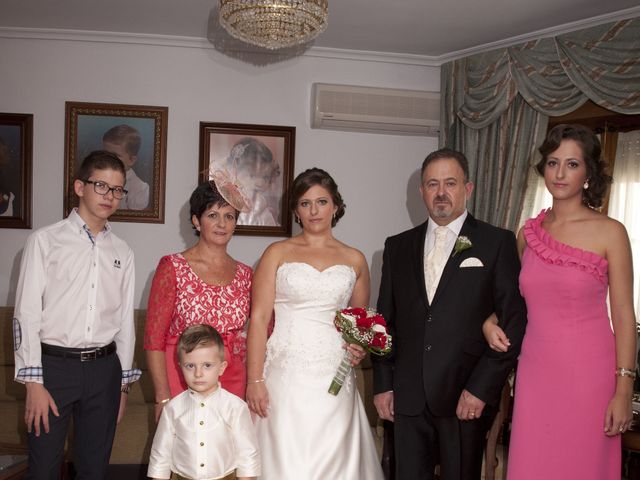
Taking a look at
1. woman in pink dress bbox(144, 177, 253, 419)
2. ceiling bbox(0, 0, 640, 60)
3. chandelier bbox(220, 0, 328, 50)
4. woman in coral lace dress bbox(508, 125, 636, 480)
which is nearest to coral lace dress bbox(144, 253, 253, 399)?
woman in pink dress bbox(144, 177, 253, 419)

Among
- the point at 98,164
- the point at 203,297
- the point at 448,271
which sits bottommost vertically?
the point at 203,297

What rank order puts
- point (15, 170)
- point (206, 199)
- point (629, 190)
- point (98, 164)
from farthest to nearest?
point (15, 170), point (629, 190), point (206, 199), point (98, 164)

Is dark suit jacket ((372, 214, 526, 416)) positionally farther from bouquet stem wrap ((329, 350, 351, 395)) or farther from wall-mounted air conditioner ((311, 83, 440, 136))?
wall-mounted air conditioner ((311, 83, 440, 136))

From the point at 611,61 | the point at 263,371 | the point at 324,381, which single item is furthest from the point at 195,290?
the point at 611,61

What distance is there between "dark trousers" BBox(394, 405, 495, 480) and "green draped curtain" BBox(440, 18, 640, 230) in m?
2.62

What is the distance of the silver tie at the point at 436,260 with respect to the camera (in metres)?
2.88

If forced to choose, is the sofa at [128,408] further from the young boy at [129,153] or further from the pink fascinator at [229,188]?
the pink fascinator at [229,188]

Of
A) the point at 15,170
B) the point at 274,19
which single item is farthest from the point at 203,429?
the point at 15,170

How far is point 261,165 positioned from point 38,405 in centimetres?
333

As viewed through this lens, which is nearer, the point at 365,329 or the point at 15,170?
the point at 365,329

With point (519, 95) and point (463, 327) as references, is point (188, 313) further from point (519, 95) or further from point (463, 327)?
point (519, 95)

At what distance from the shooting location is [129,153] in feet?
18.0

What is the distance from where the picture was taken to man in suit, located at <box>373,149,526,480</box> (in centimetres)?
278

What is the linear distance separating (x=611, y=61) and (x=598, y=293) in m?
2.41
